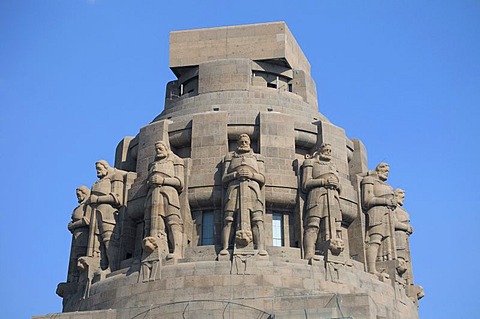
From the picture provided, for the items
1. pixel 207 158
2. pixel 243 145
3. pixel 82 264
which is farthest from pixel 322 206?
pixel 82 264

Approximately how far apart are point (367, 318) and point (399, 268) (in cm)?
787

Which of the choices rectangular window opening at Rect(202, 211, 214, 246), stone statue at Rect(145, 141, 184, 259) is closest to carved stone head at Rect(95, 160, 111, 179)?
stone statue at Rect(145, 141, 184, 259)

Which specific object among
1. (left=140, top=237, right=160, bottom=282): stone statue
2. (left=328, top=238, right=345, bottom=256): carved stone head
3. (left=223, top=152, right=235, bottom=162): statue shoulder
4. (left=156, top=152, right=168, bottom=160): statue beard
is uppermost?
(left=156, top=152, right=168, bottom=160): statue beard

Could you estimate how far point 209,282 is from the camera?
28.3 m

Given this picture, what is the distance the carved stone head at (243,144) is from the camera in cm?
3116

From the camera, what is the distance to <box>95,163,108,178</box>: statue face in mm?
33469

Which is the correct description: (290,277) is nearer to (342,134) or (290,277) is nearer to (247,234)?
(247,234)

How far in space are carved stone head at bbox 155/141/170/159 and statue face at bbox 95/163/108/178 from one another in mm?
2796

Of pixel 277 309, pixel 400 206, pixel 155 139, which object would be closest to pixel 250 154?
pixel 155 139

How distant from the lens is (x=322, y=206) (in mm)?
30750

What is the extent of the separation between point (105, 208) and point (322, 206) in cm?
876

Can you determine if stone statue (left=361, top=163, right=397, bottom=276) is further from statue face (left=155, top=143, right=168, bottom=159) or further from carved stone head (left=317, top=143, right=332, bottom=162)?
statue face (left=155, top=143, right=168, bottom=159)

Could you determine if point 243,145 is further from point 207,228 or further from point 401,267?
point 401,267

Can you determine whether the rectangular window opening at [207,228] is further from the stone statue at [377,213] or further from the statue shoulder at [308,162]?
the stone statue at [377,213]
